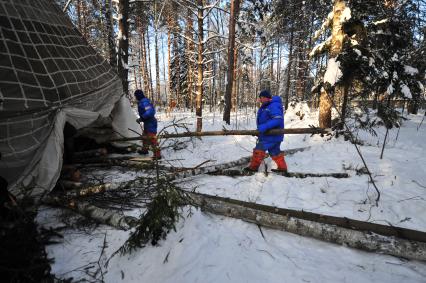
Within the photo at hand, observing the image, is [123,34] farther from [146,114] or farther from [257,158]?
[257,158]

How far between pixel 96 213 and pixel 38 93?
2350 millimetres

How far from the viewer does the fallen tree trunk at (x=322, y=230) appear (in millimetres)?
2779

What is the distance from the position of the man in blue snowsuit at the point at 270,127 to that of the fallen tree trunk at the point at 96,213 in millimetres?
3186

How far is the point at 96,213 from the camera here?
3.74 metres

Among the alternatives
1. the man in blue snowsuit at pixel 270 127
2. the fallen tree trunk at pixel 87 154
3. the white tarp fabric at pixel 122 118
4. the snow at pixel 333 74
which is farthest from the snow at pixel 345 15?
the fallen tree trunk at pixel 87 154

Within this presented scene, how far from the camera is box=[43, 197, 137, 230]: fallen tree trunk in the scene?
Answer: 136 inches

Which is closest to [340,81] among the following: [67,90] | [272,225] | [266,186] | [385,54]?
[385,54]

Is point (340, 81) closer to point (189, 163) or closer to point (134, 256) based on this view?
point (189, 163)

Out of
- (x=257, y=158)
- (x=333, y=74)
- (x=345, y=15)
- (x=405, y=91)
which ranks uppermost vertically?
(x=345, y=15)

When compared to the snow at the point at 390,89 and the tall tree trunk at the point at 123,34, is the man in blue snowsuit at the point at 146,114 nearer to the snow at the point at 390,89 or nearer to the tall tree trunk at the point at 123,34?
the tall tree trunk at the point at 123,34

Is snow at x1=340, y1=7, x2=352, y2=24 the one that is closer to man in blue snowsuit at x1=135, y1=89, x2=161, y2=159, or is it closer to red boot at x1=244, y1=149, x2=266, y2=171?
red boot at x1=244, y1=149, x2=266, y2=171

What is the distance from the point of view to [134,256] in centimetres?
298

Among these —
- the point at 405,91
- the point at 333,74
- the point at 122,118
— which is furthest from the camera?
the point at 405,91

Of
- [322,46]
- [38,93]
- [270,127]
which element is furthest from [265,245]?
[322,46]
